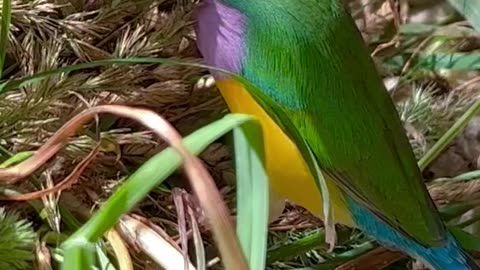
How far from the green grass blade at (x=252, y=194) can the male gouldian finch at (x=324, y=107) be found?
179mm

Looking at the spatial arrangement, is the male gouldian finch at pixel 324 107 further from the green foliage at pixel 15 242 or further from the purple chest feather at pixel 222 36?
the green foliage at pixel 15 242

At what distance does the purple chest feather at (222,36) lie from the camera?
2.17ft

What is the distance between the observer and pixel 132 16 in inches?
28.1

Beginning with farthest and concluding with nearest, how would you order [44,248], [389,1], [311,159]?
[389,1]
[44,248]
[311,159]

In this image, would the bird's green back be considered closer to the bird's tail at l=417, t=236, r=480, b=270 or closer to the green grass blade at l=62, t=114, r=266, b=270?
the bird's tail at l=417, t=236, r=480, b=270

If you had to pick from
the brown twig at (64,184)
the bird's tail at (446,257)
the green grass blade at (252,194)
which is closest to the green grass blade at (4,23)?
the brown twig at (64,184)

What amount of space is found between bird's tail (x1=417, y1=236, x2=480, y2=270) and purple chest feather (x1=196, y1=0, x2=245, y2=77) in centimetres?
18

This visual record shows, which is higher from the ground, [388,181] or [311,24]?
[311,24]

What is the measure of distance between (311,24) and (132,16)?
13 cm

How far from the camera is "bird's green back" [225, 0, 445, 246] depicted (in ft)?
2.17

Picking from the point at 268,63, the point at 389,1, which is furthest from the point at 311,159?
the point at 389,1

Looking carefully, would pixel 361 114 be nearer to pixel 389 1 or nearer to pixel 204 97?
pixel 204 97

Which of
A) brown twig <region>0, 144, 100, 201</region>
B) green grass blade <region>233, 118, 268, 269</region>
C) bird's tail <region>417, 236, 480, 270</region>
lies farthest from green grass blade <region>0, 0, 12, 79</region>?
bird's tail <region>417, 236, 480, 270</region>

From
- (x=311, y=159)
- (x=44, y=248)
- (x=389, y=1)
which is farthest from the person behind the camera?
(x=389, y=1)
